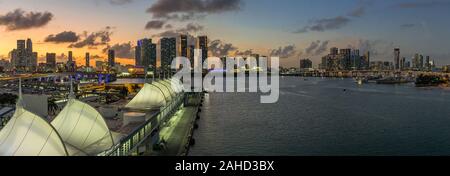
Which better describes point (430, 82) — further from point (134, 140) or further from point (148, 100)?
point (134, 140)

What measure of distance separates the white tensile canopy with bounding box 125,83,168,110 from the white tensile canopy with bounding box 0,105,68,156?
55.1ft

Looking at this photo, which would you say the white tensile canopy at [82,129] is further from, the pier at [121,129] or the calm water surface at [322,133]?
the calm water surface at [322,133]

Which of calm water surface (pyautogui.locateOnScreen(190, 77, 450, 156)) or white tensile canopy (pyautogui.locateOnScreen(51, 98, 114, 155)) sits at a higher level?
white tensile canopy (pyautogui.locateOnScreen(51, 98, 114, 155))

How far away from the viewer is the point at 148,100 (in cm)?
3036

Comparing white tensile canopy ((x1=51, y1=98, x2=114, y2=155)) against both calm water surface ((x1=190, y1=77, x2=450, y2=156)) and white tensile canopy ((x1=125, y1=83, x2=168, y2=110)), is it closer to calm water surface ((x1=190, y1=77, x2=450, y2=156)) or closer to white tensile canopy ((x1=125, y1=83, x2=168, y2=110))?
calm water surface ((x1=190, y1=77, x2=450, y2=156))

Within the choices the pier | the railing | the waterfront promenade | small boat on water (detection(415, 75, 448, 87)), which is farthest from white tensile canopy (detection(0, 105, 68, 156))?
small boat on water (detection(415, 75, 448, 87))

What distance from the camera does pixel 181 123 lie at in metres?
30.9

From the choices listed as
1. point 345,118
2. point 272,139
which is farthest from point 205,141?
point 345,118

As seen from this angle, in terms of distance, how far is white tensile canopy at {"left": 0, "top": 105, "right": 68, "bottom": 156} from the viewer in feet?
36.0

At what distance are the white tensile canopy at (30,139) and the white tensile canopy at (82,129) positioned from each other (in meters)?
2.44
